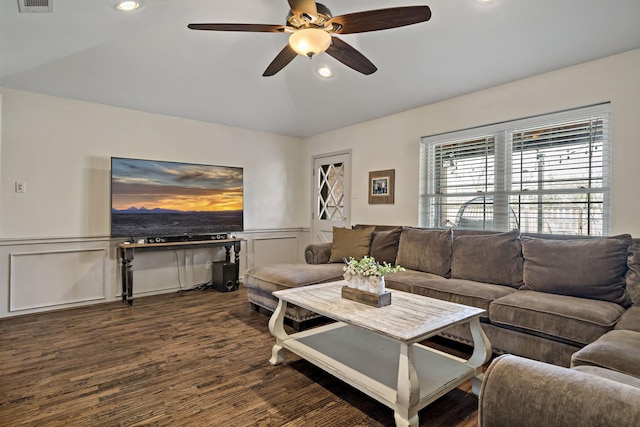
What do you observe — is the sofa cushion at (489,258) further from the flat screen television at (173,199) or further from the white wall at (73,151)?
the white wall at (73,151)

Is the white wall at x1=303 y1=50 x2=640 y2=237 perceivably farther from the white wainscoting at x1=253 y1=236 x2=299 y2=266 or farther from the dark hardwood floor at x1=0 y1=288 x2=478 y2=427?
the dark hardwood floor at x1=0 y1=288 x2=478 y2=427

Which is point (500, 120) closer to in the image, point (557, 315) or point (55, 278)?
point (557, 315)

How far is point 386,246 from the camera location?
398 cm

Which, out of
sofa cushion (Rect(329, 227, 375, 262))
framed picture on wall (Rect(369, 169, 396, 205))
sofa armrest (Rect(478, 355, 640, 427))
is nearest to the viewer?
sofa armrest (Rect(478, 355, 640, 427))

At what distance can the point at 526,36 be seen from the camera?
2.75m

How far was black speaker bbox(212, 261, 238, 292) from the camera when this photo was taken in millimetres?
4617

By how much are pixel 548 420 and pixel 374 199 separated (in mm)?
3997

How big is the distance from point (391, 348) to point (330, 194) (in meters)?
3.43

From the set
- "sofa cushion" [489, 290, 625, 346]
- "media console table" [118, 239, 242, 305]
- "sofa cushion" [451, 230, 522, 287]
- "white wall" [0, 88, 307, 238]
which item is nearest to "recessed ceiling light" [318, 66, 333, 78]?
"white wall" [0, 88, 307, 238]

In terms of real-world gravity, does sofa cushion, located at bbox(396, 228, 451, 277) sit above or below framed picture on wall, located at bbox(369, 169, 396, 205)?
below

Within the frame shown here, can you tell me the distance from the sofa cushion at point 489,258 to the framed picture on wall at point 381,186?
136 centimetres

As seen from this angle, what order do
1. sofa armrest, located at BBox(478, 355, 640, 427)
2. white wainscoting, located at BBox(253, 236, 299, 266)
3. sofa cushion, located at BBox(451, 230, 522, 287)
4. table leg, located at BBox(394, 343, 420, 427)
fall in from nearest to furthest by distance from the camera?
sofa armrest, located at BBox(478, 355, 640, 427) → table leg, located at BBox(394, 343, 420, 427) → sofa cushion, located at BBox(451, 230, 522, 287) → white wainscoting, located at BBox(253, 236, 299, 266)

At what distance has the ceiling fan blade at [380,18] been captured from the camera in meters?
1.89

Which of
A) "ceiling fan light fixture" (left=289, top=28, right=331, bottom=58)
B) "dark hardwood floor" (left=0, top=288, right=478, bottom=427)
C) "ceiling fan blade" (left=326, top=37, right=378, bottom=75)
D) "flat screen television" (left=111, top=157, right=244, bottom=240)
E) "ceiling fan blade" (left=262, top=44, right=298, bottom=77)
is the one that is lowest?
"dark hardwood floor" (left=0, top=288, right=478, bottom=427)
